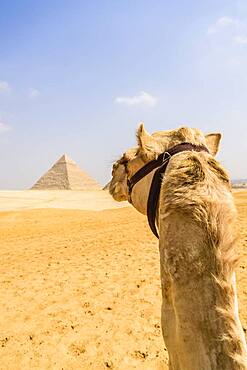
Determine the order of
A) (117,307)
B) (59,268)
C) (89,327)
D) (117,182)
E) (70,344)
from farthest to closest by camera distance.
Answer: (59,268) < (117,307) < (89,327) < (70,344) < (117,182)

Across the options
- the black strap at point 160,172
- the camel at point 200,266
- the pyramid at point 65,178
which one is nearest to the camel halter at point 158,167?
the black strap at point 160,172

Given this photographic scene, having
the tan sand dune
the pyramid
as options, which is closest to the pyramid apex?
the pyramid

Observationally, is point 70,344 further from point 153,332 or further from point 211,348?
point 211,348

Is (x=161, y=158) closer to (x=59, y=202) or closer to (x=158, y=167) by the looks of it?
(x=158, y=167)

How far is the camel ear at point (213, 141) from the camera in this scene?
54.7 inches

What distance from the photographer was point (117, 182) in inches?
64.1

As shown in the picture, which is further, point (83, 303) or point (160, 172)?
point (83, 303)

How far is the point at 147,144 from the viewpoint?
1.29 m

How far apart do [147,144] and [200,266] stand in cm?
57

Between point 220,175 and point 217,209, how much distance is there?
0.16 m

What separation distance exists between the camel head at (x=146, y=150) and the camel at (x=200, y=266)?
0.21 meters

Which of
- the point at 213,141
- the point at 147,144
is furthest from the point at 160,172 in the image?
the point at 213,141

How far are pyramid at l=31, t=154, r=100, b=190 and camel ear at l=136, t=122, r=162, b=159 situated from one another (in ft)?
206

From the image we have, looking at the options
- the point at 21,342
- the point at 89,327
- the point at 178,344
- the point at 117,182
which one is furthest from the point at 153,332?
the point at 178,344
